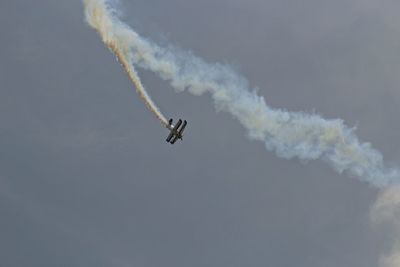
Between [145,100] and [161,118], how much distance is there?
6.75m

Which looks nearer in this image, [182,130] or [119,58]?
[119,58]

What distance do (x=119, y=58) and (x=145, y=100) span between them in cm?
697

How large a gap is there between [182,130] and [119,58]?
20.9m

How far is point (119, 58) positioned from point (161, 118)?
12.8 m

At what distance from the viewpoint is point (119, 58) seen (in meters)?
136

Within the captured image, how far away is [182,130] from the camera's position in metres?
152

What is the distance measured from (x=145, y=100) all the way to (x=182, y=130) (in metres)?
15.5

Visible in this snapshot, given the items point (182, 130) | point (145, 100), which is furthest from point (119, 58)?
point (182, 130)

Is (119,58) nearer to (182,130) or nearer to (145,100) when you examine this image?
(145,100)

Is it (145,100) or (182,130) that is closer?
(145,100)

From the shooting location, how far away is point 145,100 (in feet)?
454

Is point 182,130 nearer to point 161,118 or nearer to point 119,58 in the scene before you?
point 161,118

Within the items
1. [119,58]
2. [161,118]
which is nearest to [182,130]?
[161,118]

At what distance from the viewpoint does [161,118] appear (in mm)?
144250
